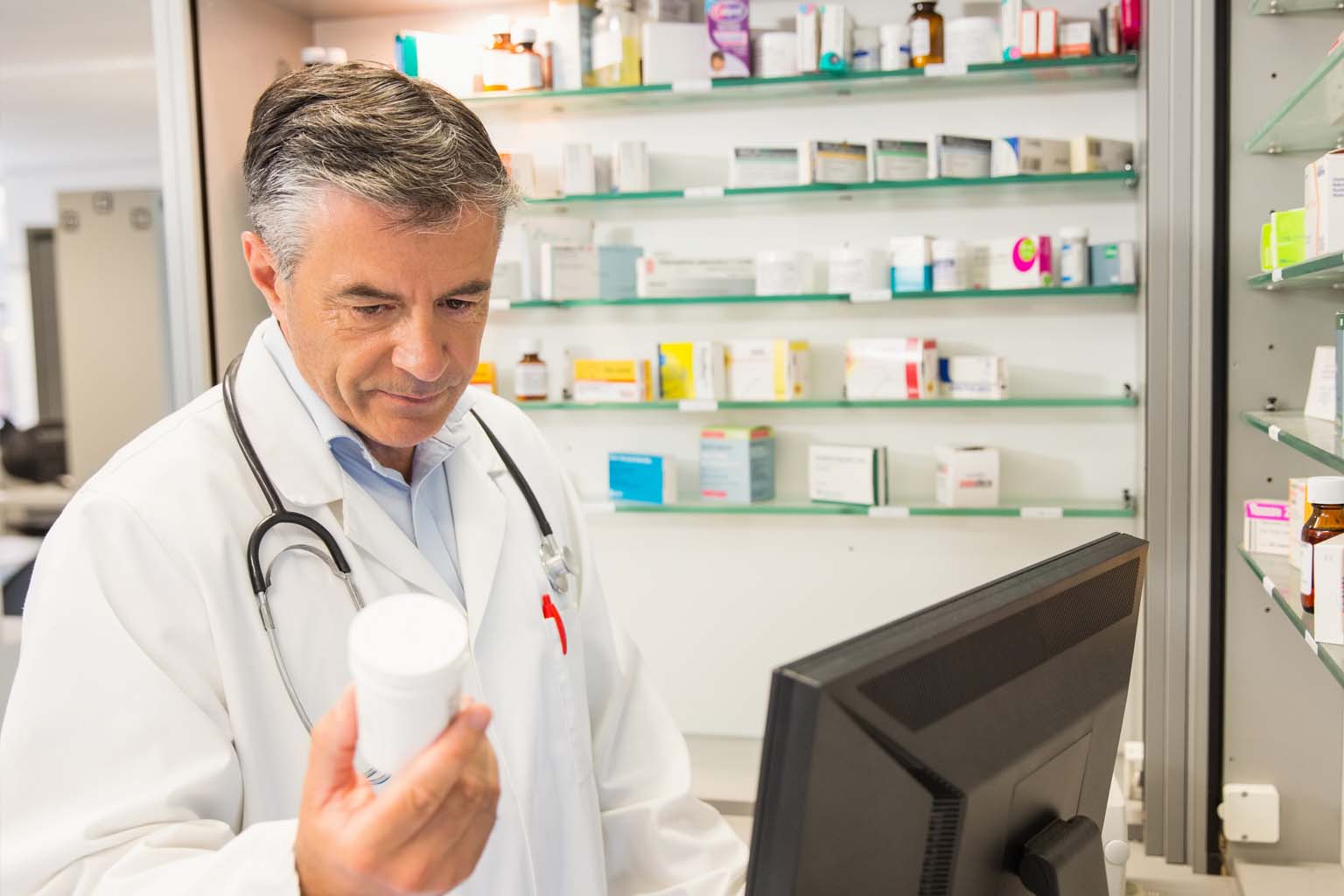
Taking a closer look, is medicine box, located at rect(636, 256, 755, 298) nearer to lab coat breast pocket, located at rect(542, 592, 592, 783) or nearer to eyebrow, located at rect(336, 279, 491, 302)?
lab coat breast pocket, located at rect(542, 592, 592, 783)

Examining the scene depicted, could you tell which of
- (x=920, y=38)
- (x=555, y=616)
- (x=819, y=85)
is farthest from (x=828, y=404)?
(x=555, y=616)

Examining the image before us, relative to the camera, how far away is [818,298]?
3.02m

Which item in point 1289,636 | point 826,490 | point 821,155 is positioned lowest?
point 1289,636

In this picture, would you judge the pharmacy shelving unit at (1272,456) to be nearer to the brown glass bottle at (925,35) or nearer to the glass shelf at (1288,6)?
the glass shelf at (1288,6)

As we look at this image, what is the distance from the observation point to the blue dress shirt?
1.31 metres

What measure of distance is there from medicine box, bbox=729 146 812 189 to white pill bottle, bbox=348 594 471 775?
8.30 feet

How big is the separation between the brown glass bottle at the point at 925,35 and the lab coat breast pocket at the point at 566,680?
2.00 metres

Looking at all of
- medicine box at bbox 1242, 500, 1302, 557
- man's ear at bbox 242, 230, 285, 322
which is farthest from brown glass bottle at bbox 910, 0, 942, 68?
man's ear at bbox 242, 230, 285, 322

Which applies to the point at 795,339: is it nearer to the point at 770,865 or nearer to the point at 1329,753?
the point at 1329,753

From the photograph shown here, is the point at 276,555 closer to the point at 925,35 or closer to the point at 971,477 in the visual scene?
the point at 971,477

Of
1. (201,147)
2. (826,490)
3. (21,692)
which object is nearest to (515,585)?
(21,692)

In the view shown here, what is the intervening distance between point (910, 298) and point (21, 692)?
2.43 meters

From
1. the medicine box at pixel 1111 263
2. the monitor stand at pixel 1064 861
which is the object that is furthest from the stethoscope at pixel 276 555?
the medicine box at pixel 1111 263

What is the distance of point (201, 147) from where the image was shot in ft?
9.42
